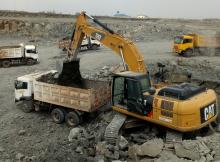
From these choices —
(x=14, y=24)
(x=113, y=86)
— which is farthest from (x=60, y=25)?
(x=113, y=86)

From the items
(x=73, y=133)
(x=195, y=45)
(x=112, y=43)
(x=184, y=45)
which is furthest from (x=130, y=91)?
(x=195, y=45)

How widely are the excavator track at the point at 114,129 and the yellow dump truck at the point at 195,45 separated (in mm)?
19914

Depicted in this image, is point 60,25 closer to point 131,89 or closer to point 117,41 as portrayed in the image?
point 117,41

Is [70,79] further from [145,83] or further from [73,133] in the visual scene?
[145,83]

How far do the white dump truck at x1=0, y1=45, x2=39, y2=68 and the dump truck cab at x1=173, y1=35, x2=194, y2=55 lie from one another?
12368mm

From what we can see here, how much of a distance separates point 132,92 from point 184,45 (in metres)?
20.2

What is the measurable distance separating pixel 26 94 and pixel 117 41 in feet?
16.2

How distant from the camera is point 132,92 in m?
13.1

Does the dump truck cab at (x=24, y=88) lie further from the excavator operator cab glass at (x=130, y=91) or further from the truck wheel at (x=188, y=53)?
the truck wheel at (x=188, y=53)

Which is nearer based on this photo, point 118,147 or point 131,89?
point 118,147

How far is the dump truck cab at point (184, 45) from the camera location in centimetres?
3206

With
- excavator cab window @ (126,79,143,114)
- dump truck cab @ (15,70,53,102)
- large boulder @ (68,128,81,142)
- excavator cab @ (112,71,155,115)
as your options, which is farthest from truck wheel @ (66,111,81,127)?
excavator cab window @ (126,79,143,114)

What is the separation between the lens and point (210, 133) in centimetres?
1294

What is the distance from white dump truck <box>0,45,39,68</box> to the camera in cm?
3005
